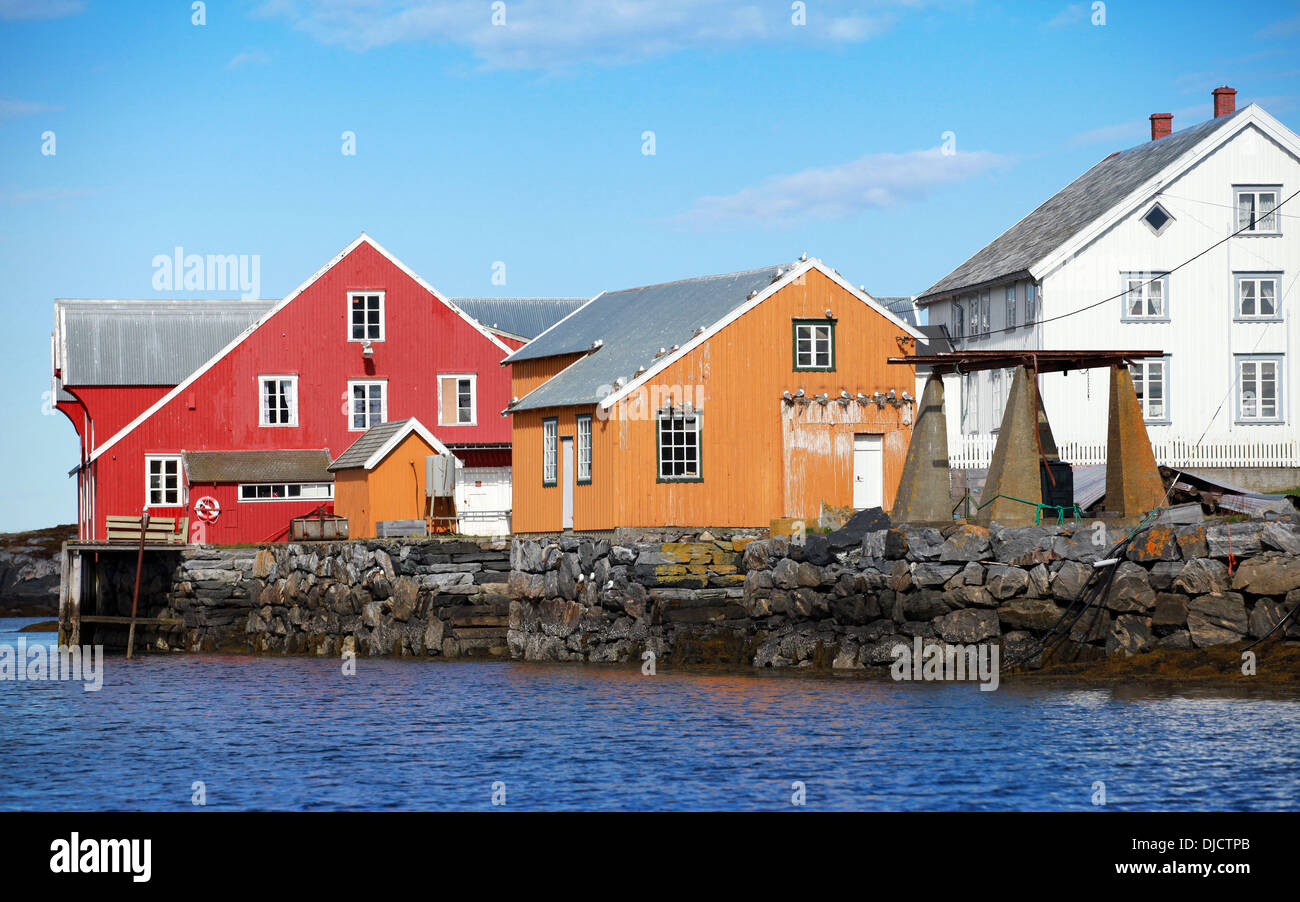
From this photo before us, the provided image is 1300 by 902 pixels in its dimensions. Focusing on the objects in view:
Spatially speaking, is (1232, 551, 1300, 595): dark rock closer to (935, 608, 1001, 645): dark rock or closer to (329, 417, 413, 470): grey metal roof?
(935, 608, 1001, 645): dark rock

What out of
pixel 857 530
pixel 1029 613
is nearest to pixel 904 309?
pixel 857 530

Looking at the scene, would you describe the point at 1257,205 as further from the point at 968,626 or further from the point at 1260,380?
the point at 968,626

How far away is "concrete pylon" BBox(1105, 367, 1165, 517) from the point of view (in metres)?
29.8

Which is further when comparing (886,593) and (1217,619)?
(886,593)

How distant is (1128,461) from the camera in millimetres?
30047

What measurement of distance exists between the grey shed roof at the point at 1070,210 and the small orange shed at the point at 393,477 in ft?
57.3

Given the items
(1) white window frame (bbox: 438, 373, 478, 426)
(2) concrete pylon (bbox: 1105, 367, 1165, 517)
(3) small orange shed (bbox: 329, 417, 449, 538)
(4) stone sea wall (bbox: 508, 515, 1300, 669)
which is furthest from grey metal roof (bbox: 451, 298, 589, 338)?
(2) concrete pylon (bbox: 1105, 367, 1165, 517)

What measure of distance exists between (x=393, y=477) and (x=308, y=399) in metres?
8.07

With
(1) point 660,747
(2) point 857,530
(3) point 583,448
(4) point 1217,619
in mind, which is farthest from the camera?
(3) point 583,448

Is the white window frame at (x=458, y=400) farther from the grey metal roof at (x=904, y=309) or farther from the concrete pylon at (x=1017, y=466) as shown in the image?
the concrete pylon at (x=1017, y=466)
